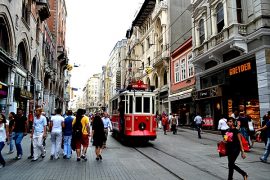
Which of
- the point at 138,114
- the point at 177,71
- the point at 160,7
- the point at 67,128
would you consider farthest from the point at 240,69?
the point at 160,7

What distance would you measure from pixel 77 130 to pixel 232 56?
45.5 feet

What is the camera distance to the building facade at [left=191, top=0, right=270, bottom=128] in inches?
619

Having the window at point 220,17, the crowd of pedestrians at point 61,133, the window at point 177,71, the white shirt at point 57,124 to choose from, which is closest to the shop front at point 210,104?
the window at point 220,17

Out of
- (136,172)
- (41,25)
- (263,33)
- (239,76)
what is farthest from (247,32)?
(41,25)

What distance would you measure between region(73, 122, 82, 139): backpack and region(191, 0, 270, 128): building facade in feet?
28.4

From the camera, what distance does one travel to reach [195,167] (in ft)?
27.1

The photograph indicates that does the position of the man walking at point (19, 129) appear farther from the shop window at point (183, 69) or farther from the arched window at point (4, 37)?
the shop window at point (183, 69)

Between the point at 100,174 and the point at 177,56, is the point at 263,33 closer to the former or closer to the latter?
the point at 100,174

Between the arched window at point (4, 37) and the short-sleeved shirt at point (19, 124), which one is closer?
the short-sleeved shirt at point (19, 124)

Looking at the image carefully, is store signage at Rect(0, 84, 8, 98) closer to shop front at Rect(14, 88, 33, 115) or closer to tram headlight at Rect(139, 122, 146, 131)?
shop front at Rect(14, 88, 33, 115)

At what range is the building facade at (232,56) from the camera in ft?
51.5

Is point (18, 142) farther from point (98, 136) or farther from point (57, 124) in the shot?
point (98, 136)

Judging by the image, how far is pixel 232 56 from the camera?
1903 centimetres

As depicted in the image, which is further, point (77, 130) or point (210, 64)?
point (210, 64)
